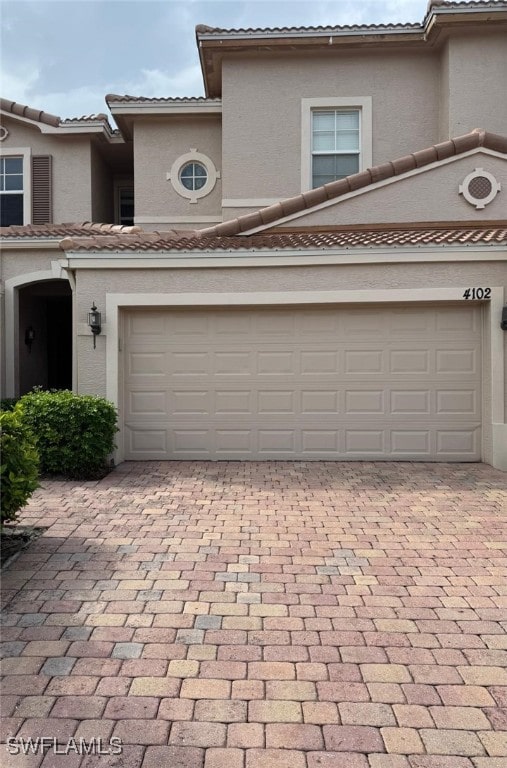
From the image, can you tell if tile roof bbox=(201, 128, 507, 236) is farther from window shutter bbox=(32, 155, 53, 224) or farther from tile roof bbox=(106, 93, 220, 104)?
window shutter bbox=(32, 155, 53, 224)

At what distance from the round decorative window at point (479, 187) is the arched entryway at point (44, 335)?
8.89 metres

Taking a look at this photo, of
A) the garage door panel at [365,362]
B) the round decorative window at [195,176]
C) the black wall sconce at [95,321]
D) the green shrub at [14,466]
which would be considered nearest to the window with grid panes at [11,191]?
the round decorative window at [195,176]

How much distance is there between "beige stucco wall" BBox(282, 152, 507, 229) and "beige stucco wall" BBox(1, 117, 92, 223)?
19.5ft

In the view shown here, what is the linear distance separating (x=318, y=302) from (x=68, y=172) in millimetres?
8753

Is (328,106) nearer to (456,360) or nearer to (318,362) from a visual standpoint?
(318,362)

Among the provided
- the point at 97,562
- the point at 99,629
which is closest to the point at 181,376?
the point at 97,562

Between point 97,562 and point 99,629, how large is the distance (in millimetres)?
1069

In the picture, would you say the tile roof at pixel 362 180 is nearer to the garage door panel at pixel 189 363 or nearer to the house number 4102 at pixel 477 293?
the garage door panel at pixel 189 363

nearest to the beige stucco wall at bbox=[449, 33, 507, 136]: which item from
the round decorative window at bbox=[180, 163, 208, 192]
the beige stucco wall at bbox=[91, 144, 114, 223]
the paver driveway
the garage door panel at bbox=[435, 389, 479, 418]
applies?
the round decorative window at bbox=[180, 163, 208, 192]

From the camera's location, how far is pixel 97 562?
14.3 ft

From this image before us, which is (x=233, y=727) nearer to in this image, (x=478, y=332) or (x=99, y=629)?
(x=99, y=629)

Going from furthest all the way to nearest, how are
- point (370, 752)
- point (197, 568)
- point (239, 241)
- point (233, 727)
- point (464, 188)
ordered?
1. point (464, 188)
2. point (239, 241)
3. point (197, 568)
4. point (233, 727)
5. point (370, 752)

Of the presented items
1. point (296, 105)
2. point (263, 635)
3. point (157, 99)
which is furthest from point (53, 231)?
point (263, 635)

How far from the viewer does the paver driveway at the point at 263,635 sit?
8.03ft
